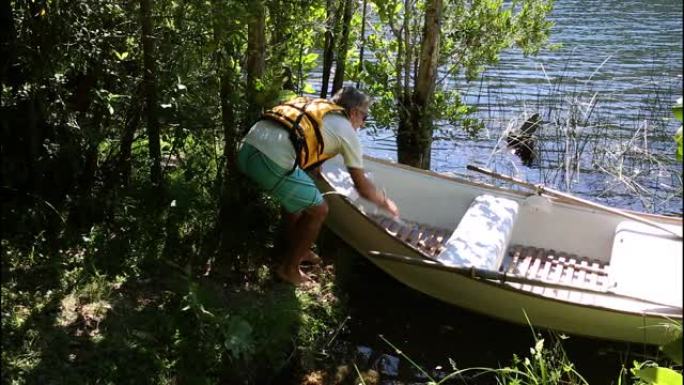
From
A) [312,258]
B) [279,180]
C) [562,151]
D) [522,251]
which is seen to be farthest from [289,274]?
[562,151]

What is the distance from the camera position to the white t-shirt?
4758mm

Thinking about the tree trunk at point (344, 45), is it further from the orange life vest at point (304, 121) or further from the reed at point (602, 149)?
the reed at point (602, 149)

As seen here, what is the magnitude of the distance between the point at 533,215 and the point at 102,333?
360cm

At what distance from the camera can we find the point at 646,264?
193 inches

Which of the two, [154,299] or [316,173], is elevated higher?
[316,173]

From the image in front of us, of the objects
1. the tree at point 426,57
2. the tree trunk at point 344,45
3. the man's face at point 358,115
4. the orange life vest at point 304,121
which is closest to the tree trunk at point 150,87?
the orange life vest at point 304,121

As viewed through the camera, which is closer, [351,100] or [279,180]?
[279,180]

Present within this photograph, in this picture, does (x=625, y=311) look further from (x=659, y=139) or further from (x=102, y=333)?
(x=659, y=139)

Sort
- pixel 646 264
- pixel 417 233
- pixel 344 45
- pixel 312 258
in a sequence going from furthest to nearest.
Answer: pixel 344 45 < pixel 417 233 < pixel 312 258 < pixel 646 264

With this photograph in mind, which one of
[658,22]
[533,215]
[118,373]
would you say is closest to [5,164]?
[118,373]

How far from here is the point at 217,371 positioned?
383 cm

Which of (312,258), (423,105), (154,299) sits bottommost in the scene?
(312,258)

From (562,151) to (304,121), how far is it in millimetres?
5639

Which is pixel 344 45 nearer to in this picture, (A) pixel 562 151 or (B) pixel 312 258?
(B) pixel 312 258
